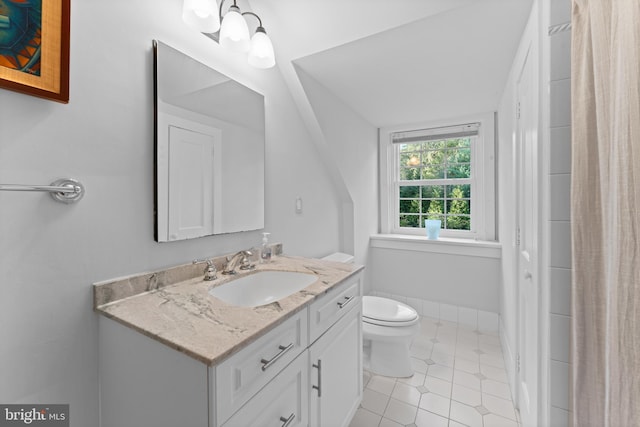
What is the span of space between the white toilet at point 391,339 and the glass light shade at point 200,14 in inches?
73.4

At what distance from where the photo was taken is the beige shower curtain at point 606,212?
0.67 metres

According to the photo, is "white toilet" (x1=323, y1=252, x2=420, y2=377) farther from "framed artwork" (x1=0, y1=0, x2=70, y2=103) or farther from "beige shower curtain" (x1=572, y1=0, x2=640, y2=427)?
"framed artwork" (x1=0, y1=0, x2=70, y2=103)

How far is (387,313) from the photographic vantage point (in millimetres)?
2057

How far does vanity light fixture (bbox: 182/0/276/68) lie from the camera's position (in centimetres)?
113

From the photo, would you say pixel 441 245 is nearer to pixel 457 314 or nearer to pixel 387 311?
pixel 457 314

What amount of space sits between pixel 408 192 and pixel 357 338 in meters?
2.14

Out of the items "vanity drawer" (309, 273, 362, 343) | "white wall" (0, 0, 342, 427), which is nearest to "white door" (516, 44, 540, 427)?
"vanity drawer" (309, 273, 362, 343)

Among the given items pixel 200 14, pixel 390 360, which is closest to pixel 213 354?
pixel 200 14

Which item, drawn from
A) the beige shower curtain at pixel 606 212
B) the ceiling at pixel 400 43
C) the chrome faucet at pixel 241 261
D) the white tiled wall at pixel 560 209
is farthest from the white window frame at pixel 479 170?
the chrome faucet at pixel 241 261

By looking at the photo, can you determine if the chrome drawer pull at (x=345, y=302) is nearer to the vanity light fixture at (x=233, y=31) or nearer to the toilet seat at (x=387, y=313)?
the toilet seat at (x=387, y=313)

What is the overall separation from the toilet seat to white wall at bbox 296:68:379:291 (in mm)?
568

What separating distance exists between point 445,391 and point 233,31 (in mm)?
2336

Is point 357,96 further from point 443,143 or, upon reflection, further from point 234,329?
point 234,329

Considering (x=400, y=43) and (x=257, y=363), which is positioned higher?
(x=400, y=43)
